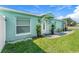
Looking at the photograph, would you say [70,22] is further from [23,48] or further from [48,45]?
[23,48]

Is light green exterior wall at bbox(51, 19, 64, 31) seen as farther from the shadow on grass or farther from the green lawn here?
the shadow on grass

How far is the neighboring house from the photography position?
314 cm

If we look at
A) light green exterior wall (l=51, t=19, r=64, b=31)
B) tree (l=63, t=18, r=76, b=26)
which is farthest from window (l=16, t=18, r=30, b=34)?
tree (l=63, t=18, r=76, b=26)

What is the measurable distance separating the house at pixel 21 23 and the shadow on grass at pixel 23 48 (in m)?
0.11

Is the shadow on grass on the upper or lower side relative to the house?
lower

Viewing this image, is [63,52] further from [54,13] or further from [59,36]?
[54,13]

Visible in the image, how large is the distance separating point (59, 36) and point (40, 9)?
628mm

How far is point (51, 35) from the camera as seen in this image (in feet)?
10.6

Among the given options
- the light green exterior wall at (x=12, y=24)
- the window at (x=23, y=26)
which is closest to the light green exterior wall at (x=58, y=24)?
the light green exterior wall at (x=12, y=24)

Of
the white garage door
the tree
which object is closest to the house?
the white garage door

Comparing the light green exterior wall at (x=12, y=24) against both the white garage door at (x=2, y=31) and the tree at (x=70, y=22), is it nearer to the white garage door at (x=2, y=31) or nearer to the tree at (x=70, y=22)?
the white garage door at (x=2, y=31)

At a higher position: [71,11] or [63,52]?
[71,11]

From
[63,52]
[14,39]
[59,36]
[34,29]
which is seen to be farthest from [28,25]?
[63,52]

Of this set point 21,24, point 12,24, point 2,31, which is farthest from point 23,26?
point 2,31
